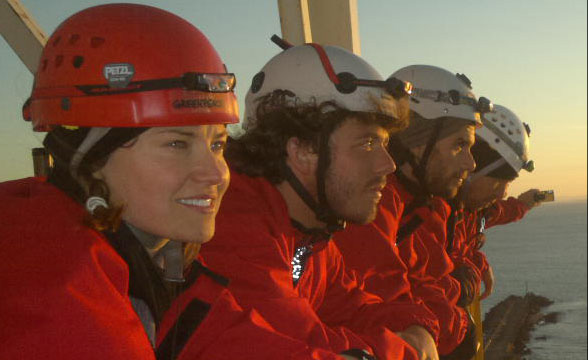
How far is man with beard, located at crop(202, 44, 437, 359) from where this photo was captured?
238 cm

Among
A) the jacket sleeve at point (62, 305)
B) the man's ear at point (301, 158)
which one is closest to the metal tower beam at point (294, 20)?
the man's ear at point (301, 158)

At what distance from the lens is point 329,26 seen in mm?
4398

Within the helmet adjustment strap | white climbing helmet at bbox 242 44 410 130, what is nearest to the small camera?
the helmet adjustment strap

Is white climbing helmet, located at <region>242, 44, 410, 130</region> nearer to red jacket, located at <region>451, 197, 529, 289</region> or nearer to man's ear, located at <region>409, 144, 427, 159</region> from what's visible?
man's ear, located at <region>409, 144, 427, 159</region>

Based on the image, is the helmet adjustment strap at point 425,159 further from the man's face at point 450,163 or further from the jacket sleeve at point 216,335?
the jacket sleeve at point 216,335

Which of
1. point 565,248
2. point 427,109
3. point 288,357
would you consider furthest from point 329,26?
point 565,248

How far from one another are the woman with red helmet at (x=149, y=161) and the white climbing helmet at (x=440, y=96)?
276 cm

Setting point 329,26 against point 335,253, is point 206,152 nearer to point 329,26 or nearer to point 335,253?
point 335,253

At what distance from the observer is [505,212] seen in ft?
22.5

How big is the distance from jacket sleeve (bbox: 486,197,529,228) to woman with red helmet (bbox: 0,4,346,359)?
201 inches

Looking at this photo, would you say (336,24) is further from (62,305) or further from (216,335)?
(62,305)

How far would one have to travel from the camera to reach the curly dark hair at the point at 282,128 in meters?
2.82

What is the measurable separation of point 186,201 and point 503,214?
18.6 feet

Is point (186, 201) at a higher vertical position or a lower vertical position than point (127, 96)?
lower
